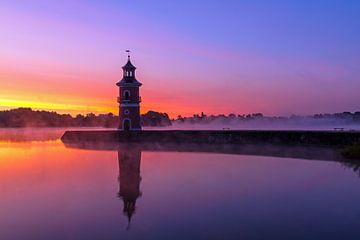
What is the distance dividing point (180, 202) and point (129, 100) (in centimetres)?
3076

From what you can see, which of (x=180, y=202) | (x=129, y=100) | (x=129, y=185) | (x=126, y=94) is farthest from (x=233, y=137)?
(x=180, y=202)

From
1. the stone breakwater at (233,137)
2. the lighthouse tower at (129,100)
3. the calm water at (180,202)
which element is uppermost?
the lighthouse tower at (129,100)

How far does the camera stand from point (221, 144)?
3788 centimetres

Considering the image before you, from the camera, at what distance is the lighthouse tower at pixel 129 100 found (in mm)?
41625

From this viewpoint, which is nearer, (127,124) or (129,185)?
(129,185)

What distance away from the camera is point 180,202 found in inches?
457

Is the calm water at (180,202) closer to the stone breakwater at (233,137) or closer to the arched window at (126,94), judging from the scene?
the stone breakwater at (233,137)

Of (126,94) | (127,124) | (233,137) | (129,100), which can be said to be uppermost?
(126,94)

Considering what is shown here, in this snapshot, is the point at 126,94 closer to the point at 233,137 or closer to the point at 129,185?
the point at 233,137

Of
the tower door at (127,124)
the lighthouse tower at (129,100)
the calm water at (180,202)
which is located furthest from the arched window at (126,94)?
the calm water at (180,202)

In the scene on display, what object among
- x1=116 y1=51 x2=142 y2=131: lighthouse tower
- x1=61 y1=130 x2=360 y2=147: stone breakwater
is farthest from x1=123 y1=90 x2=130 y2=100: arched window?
x1=61 y1=130 x2=360 y2=147: stone breakwater

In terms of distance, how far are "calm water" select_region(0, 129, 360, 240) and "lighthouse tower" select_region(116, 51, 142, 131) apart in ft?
72.4

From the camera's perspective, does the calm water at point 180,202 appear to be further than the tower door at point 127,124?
No

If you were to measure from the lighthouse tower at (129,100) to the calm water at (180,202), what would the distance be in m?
22.1
